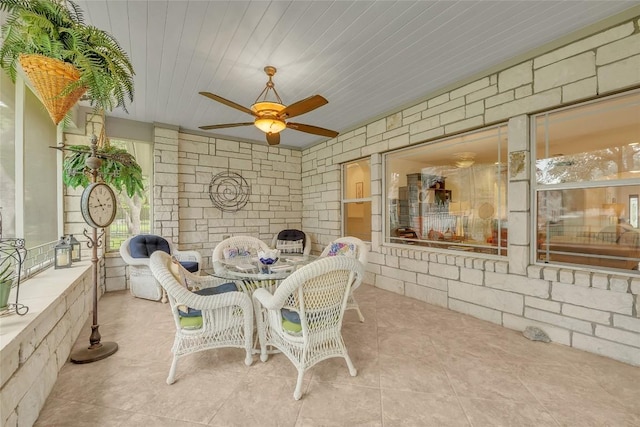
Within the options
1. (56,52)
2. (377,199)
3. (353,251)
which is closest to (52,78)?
(56,52)

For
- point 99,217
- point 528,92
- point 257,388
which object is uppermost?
point 528,92

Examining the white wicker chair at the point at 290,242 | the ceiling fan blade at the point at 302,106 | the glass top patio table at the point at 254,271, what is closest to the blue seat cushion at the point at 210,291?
the glass top patio table at the point at 254,271

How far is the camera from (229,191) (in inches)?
194

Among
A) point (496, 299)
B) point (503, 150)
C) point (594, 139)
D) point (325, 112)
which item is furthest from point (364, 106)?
point (496, 299)

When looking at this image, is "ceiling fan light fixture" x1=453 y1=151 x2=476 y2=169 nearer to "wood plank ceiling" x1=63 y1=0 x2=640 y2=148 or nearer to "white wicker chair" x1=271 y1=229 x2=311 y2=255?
"wood plank ceiling" x1=63 y1=0 x2=640 y2=148

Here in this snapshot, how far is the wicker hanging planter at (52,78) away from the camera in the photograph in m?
1.22

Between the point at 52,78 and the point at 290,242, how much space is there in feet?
13.1

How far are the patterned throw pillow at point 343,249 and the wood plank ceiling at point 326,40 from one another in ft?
6.04

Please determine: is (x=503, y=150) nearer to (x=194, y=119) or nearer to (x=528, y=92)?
(x=528, y=92)

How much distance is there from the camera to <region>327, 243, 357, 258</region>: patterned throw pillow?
2.95 meters

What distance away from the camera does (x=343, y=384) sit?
179cm

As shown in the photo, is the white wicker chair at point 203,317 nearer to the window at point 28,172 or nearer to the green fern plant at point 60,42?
the green fern plant at point 60,42

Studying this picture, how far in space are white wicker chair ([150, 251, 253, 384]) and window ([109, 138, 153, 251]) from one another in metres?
2.81

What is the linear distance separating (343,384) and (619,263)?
245 centimetres
